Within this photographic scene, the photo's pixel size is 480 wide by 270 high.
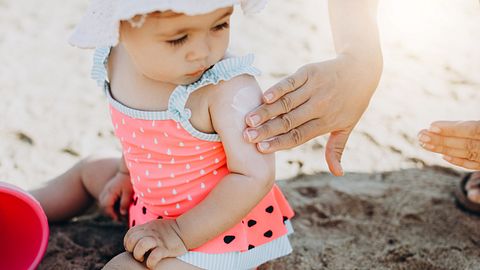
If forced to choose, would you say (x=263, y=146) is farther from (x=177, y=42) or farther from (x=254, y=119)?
(x=177, y=42)

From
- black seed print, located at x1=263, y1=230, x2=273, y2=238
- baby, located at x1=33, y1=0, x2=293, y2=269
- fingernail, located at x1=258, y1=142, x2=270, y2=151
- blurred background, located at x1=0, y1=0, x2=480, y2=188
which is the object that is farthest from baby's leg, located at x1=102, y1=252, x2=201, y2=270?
blurred background, located at x1=0, y1=0, x2=480, y2=188

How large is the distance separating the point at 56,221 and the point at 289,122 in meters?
0.77

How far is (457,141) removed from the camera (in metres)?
1.64

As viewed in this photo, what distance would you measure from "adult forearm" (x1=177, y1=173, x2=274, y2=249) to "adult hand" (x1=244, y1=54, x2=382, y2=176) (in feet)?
0.27

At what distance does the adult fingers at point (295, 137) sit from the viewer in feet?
4.72

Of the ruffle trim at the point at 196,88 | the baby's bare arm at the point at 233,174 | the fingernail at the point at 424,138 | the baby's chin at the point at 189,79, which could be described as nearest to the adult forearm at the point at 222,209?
the baby's bare arm at the point at 233,174

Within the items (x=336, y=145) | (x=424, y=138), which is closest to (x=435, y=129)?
(x=424, y=138)

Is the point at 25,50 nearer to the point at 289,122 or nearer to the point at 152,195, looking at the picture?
the point at 152,195

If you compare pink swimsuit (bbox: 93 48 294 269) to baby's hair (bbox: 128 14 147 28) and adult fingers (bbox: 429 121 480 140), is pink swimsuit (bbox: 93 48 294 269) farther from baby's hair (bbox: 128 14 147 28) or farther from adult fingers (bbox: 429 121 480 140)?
adult fingers (bbox: 429 121 480 140)

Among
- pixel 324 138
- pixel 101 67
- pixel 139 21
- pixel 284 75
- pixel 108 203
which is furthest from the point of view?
pixel 284 75

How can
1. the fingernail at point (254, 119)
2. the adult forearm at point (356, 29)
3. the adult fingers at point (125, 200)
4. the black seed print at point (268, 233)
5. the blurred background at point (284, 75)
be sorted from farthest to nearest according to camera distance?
the blurred background at point (284, 75)
the adult fingers at point (125, 200)
the adult forearm at point (356, 29)
the black seed print at point (268, 233)
the fingernail at point (254, 119)

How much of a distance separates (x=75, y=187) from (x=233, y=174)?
641 mm

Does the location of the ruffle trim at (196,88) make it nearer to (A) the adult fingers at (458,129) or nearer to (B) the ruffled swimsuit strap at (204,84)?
(B) the ruffled swimsuit strap at (204,84)

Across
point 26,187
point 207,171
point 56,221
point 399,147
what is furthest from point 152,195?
point 399,147
